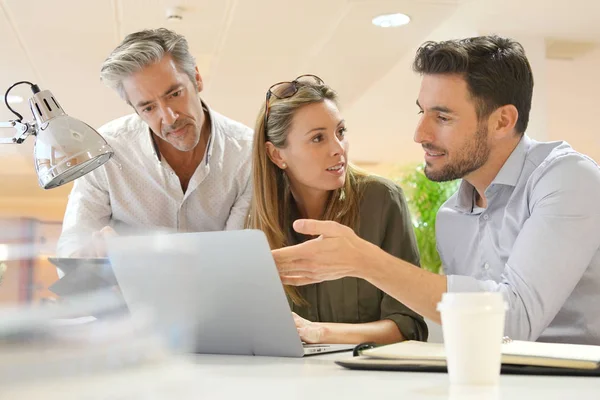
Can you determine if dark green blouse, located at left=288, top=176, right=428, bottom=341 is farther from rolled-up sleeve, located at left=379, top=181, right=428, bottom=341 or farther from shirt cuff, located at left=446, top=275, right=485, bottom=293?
shirt cuff, located at left=446, top=275, right=485, bottom=293

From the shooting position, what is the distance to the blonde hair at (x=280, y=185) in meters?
2.00

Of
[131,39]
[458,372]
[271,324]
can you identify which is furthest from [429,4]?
[458,372]

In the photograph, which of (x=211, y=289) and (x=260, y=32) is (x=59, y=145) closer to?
(x=211, y=289)

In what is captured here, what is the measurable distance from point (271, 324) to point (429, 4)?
3.21 meters

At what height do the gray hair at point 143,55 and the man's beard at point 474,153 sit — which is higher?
the gray hair at point 143,55

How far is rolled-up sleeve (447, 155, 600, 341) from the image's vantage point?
1.43m

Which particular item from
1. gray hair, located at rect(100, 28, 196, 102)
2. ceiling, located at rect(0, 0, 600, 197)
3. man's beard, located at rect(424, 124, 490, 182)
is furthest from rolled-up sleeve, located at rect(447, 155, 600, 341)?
ceiling, located at rect(0, 0, 600, 197)

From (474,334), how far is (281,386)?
24 centimetres

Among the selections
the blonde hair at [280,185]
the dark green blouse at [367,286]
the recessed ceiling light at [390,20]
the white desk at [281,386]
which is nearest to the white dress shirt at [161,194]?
the blonde hair at [280,185]

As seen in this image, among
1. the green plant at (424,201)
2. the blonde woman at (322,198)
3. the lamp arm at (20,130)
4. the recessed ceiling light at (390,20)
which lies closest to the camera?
the lamp arm at (20,130)

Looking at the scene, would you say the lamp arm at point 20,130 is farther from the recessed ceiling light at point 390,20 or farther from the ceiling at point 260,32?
the recessed ceiling light at point 390,20

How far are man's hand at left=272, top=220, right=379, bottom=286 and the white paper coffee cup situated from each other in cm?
43

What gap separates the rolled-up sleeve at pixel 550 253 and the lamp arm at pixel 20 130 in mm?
838

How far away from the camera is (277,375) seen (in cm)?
96
